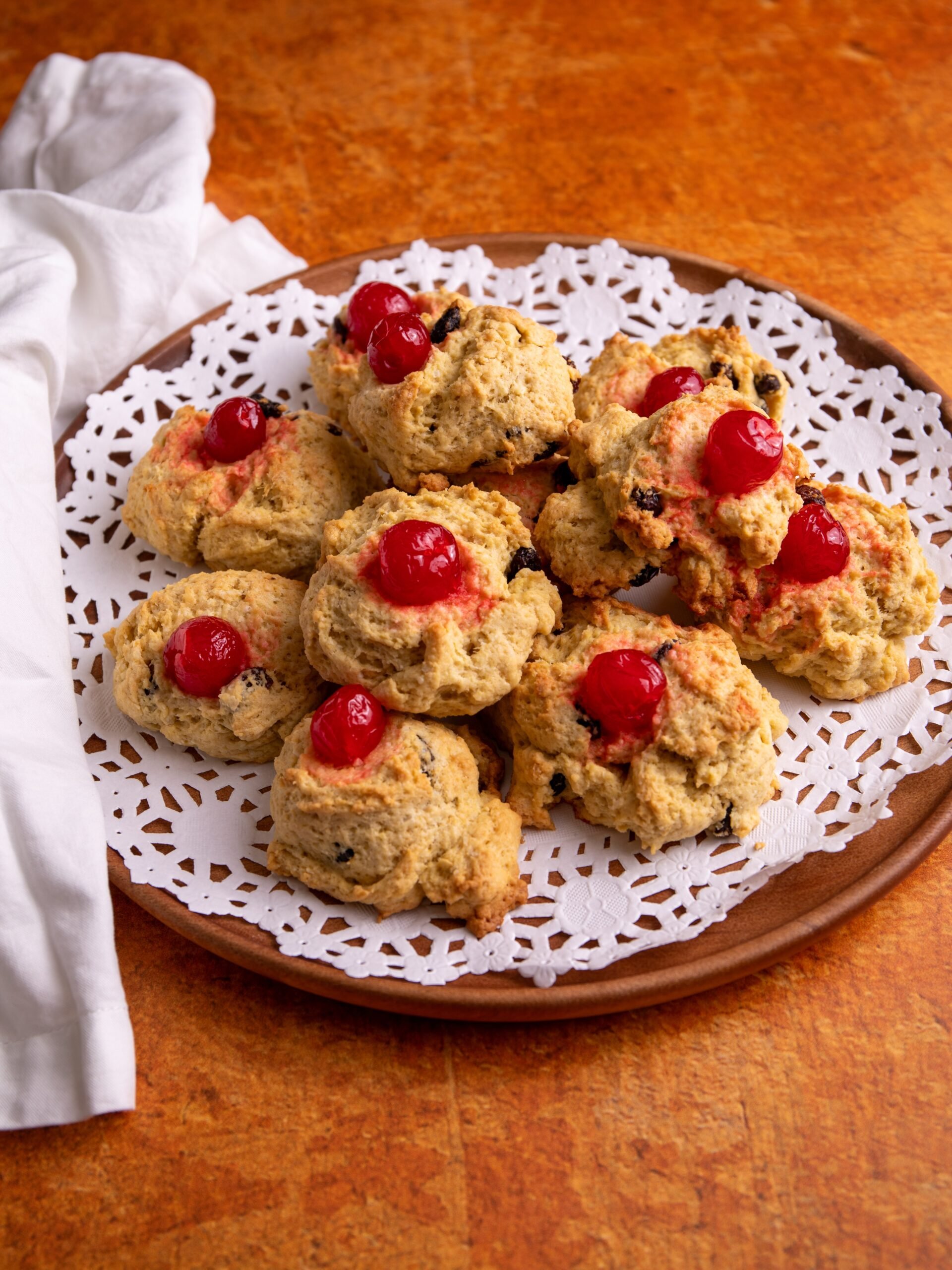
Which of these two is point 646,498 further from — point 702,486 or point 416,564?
point 416,564

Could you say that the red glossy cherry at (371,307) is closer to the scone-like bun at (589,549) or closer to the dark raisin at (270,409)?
the dark raisin at (270,409)

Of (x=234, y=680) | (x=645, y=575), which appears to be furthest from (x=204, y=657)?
(x=645, y=575)

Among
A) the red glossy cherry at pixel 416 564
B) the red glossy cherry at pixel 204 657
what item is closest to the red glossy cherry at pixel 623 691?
the red glossy cherry at pixel 416 564

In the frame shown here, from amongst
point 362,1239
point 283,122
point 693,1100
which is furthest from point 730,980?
point 283,122

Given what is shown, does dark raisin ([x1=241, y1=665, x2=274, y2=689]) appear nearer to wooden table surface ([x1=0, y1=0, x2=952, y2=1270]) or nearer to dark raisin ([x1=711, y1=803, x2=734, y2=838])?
wooden table surface ([x1=0, y1=0, x2=952, y2=1270])

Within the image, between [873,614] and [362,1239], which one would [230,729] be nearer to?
[362,1239]

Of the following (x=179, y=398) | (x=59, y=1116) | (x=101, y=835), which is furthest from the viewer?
(x=179, y=398)
